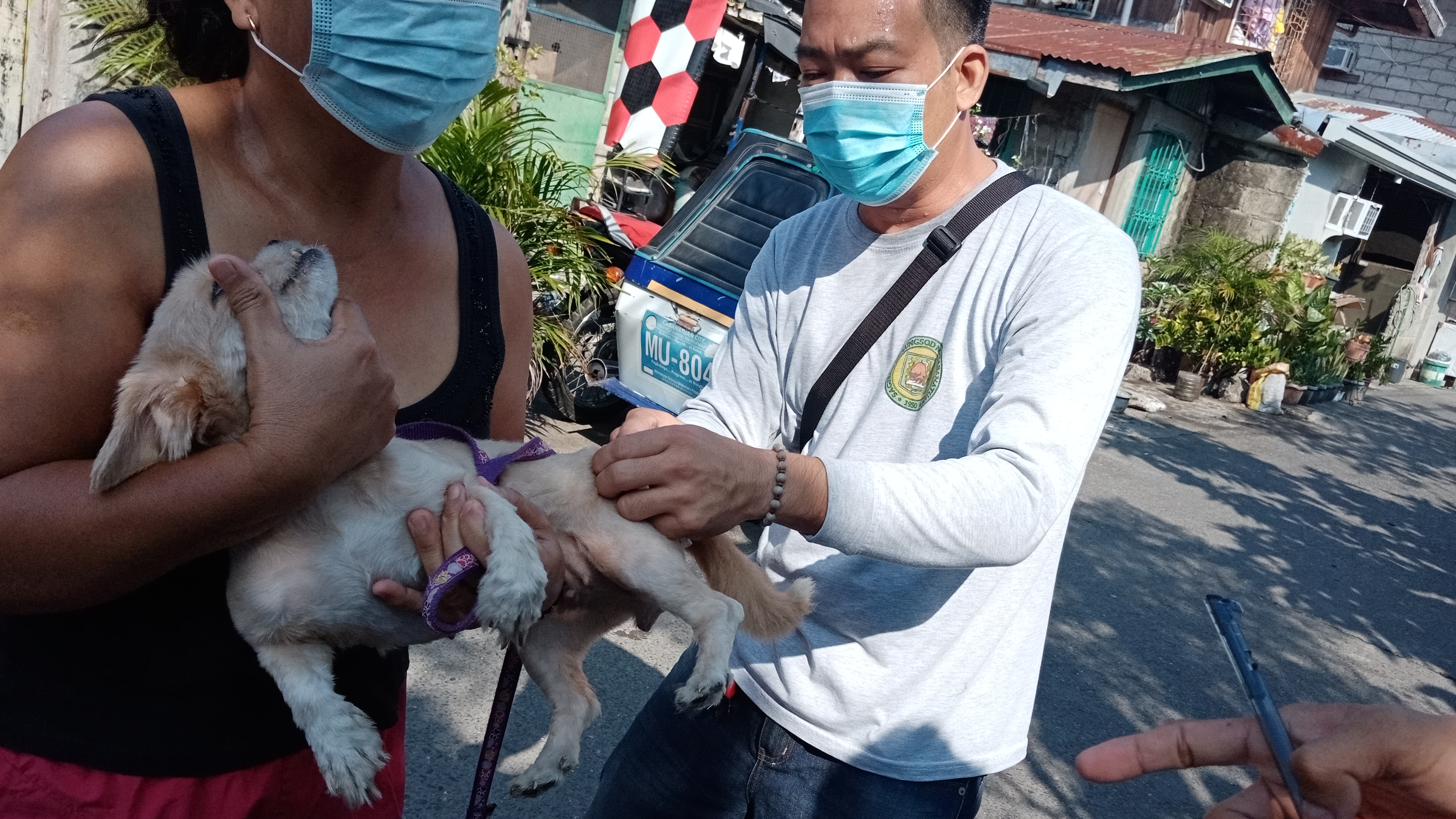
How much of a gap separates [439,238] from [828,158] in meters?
0.98

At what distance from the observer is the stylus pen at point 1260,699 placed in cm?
121

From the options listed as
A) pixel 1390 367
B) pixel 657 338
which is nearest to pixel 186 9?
pixel 657 338

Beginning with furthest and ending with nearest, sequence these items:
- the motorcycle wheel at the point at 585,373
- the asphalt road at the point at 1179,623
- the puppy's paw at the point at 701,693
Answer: the motorcycle wheel at the point at 585,373 < the asphalt road at the point at 1179,623 < the puppy's paw at the point at 701,693

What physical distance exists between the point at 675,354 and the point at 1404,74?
85.9 feet

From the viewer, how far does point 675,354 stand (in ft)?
20.9

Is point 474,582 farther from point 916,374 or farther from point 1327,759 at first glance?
point 1327,759

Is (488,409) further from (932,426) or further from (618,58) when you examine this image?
(618,58)

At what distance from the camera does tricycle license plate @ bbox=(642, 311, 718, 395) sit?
623cm

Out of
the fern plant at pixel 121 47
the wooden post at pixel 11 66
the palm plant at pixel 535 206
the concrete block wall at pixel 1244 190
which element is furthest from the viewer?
the concrete block wall at pixel 1244 190

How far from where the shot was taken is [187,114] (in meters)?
1.60

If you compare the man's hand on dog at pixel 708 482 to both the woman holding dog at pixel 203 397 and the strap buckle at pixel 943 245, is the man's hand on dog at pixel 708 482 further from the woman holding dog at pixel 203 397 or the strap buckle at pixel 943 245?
the strap buckle at pixel 943 245

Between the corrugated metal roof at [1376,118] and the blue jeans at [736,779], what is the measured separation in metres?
16.5

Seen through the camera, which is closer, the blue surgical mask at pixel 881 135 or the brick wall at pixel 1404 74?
the blue surgical mask at pixel 881 135

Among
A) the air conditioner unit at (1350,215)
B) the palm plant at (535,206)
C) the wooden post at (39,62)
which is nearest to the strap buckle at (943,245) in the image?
the palm plant at (535,206)
